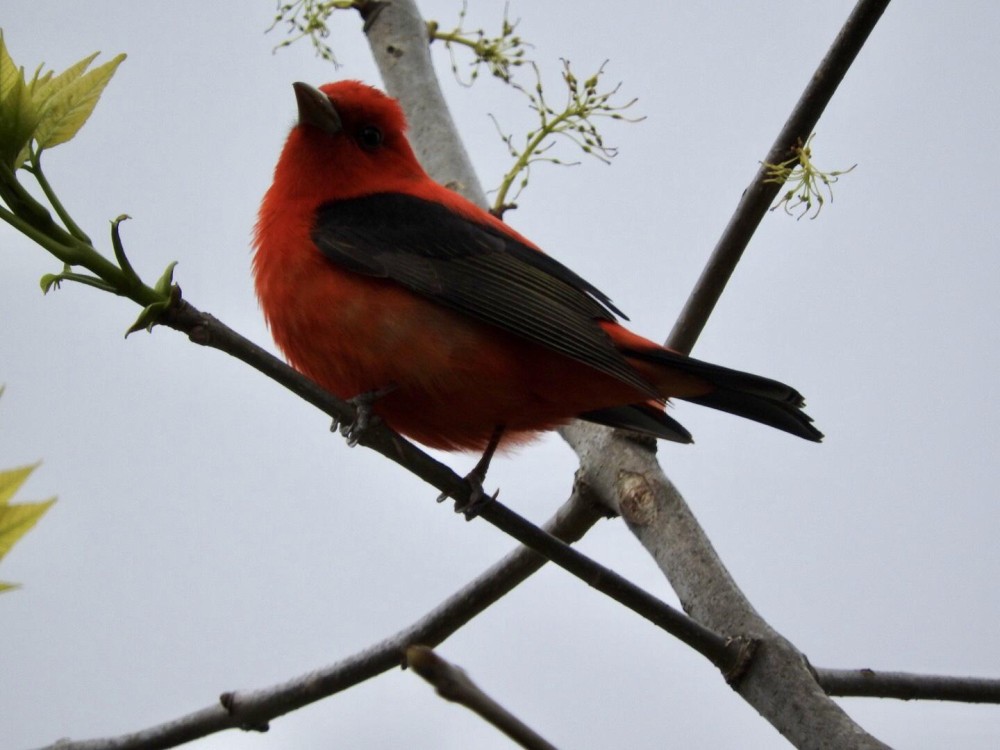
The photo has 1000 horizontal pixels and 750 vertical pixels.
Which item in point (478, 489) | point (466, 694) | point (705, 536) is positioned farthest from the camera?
point (478, 489)

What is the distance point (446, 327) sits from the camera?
3.48 meters

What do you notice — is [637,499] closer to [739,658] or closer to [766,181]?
[739,658]

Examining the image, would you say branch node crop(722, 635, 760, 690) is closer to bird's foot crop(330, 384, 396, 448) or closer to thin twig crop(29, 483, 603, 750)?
thin twig crop(29, 483, 603, 750)

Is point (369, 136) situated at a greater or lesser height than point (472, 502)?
greater

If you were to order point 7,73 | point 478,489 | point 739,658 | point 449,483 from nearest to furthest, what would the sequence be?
point 7,73
point 739,658
point 449,483
point 478,489

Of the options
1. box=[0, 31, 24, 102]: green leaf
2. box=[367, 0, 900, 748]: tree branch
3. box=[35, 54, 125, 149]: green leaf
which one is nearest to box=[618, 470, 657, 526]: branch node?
box=[367, 0, 900, 748]: tree branch

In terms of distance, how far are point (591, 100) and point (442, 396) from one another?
1.39 meters

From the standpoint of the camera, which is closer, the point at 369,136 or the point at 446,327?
the point at 446,327

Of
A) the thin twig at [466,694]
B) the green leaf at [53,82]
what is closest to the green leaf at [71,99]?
the green leaf at [53,82]

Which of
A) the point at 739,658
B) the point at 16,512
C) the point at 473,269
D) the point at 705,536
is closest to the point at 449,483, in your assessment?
the point at 705,536

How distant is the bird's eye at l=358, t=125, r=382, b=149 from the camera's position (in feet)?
13.7

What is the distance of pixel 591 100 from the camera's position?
13.8ft

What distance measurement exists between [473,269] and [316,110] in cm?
86

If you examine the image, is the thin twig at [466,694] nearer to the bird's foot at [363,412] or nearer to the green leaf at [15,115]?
the green leaf at [15,115]
